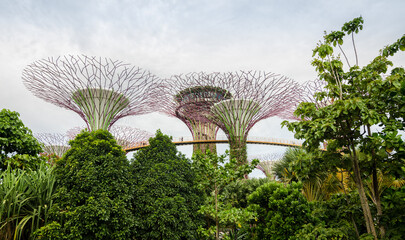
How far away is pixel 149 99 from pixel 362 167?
17.1 meters

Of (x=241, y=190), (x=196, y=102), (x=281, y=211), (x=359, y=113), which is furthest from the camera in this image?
(x=196, y=102)

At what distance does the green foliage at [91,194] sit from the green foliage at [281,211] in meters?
3.06

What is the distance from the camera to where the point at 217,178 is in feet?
24.3

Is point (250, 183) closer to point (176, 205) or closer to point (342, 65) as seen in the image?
point (176, 205)

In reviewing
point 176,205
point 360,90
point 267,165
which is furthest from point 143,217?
point 267,165

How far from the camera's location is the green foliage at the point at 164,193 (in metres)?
6.35

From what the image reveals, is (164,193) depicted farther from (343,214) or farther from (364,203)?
(364,203)

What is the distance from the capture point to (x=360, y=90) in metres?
4.65

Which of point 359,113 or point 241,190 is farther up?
point 359,113

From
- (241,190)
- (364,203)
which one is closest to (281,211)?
(364,203)

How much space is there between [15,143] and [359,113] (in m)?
8.17

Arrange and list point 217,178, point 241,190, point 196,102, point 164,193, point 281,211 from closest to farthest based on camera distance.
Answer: point 281,211
point 164,193
point 217,178
point 241,190
point 196,102

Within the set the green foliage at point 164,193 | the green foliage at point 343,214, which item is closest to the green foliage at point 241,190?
the green foliage at point 164,193

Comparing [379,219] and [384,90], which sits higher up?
[384,90]
